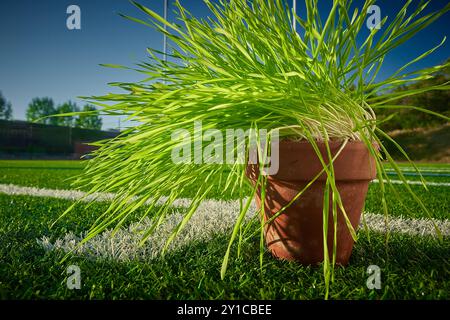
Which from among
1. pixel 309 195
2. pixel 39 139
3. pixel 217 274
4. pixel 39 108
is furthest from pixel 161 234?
pixel 39 108

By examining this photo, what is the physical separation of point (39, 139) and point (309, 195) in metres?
32.6

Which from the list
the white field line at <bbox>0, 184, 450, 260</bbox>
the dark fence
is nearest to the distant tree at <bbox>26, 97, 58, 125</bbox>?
the dark fence

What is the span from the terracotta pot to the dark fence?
94.5 ft

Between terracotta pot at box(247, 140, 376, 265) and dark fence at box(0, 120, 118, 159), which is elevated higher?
dark fence at box(0, 120, 118, 159)

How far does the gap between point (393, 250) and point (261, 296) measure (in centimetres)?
76

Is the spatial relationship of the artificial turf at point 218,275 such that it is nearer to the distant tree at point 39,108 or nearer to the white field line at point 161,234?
the white field line at point 161,234

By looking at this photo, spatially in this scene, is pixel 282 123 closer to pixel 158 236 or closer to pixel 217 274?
pixel 217 274

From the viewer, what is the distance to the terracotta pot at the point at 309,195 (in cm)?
118

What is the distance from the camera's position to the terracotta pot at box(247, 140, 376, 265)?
1.18 m

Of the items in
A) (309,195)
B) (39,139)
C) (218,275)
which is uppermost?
(39,139)

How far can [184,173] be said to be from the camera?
1233mm

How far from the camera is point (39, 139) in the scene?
29.5m

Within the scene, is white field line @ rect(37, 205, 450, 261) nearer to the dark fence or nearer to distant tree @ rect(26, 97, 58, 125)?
the dark fence
